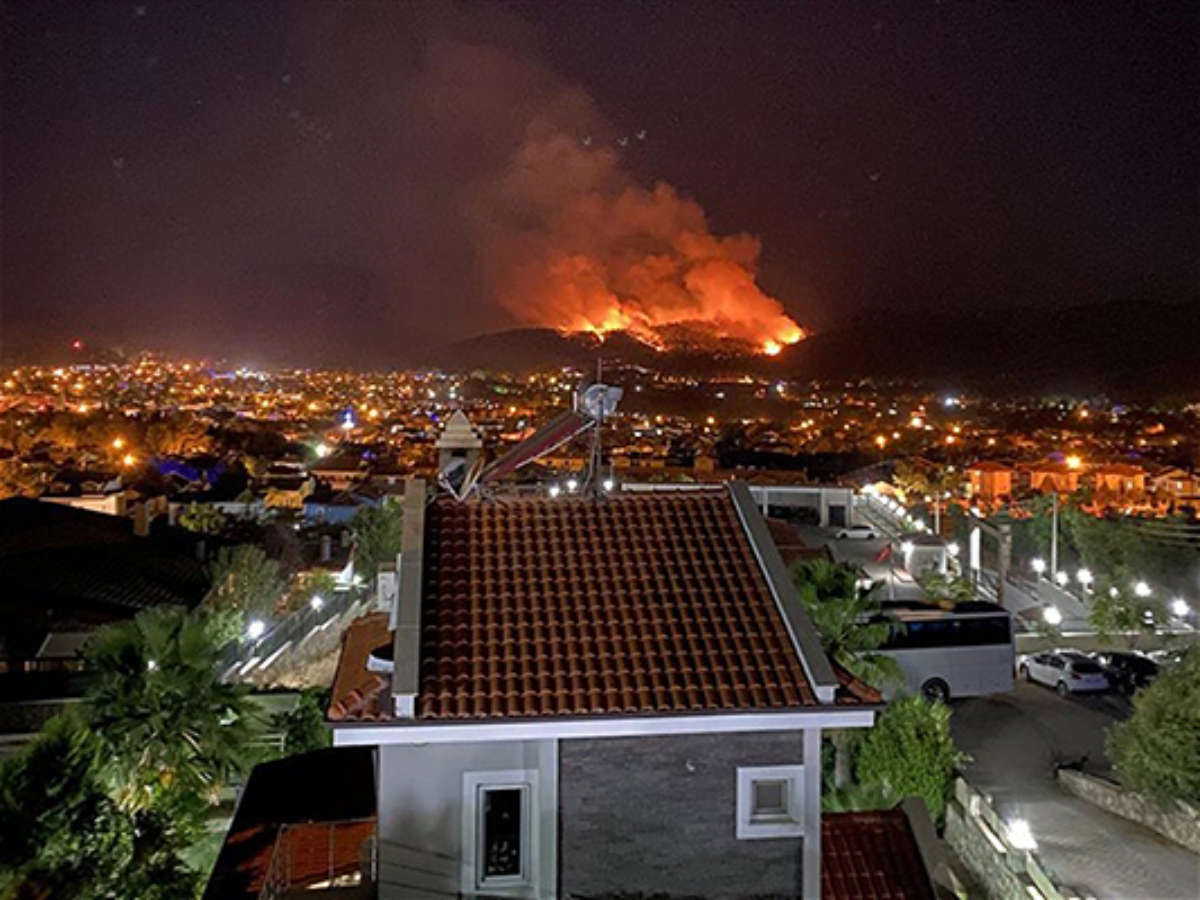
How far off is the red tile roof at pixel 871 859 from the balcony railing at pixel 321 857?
3814 millimetres

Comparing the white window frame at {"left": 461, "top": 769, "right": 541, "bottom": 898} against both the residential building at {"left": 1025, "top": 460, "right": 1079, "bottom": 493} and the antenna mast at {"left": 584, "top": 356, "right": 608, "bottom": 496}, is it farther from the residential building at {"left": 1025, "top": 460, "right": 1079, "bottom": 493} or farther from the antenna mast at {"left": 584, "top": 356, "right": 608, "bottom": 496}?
the residential building at {"left": 1025, "top": 460, "right": 1079, "bottom": 493}

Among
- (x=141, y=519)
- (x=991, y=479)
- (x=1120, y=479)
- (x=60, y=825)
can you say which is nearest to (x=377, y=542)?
(x=60, y=825)

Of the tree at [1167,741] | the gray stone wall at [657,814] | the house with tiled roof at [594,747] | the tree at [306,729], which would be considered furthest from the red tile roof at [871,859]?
the tree at [306,729]

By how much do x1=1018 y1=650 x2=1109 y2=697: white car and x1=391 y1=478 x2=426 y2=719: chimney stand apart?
16.2m

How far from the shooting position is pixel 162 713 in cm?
1207

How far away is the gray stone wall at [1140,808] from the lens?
1309 cm

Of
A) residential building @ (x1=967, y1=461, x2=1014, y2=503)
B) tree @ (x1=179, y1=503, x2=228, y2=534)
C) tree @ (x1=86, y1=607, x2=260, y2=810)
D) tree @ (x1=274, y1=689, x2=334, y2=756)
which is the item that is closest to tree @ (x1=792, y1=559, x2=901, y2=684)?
tree @ (x1=274, y1=689, x2=334, y2=756)

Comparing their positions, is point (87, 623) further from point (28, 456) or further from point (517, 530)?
point (28, 456)

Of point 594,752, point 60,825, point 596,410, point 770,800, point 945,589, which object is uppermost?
point 596,410

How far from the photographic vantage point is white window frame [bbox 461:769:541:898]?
734cm

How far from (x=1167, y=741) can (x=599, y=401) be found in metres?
9.14

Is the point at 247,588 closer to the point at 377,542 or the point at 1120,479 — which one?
the point at 377,542

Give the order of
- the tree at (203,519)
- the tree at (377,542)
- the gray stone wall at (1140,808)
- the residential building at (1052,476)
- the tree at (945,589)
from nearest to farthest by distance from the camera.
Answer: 1. the gray stone wall at (1140,808)
2. the tree at (945,589)
3. the tree at (377,542)
4. the tree at (203,519)
5. the residential building at (1052,476)

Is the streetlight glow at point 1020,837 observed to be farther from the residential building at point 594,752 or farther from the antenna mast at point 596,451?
the antenna mast at point 596,451
